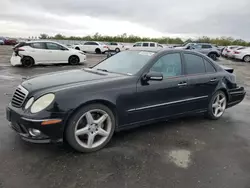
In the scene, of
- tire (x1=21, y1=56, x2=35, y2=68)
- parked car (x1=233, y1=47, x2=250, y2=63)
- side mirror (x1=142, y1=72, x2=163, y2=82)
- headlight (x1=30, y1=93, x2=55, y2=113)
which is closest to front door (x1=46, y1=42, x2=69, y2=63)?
tire (x1=21, y1=56, x2=35, y2=68)

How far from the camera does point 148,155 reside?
357cm

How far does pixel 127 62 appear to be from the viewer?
455 cm

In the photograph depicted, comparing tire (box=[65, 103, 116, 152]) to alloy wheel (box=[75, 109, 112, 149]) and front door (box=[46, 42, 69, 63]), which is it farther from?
front door (box=[46, 42, 69, 63])

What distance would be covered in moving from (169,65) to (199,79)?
2.30 feet

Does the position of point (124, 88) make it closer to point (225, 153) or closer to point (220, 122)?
point (225, 153)

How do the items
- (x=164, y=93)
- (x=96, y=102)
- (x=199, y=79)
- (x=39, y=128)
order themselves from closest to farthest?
(x=39, y=128)
(x=96, y=102)
(x=164, y=93)
(x=199, y=79)

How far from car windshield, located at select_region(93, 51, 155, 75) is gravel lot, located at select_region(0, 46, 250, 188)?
1068 millimetres

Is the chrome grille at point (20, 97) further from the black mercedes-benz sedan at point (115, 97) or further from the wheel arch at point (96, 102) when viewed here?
the wheel arch at point (96, 102)

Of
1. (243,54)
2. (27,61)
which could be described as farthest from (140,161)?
(243,54)

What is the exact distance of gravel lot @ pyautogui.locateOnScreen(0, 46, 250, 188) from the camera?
9.55ft

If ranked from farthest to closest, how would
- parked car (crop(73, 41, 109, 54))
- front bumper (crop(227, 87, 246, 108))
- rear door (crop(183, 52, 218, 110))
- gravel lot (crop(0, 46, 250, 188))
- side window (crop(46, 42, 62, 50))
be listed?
1. parked car (crop(73, 41, 109, 54))
2. side window (crop(46, 42, 62, 50))
3. front bumper (crop(227, 87, 246, 108))
4. rear door (crop(183, 52, 218, 110))
5. gravel lot (crop(0, 46, 250, 188))

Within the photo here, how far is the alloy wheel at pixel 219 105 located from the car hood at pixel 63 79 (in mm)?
2282

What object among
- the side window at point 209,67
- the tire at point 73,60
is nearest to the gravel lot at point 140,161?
the side window at point 209,67

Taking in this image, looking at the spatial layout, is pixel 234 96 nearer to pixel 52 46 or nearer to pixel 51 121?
pixel 51 121
